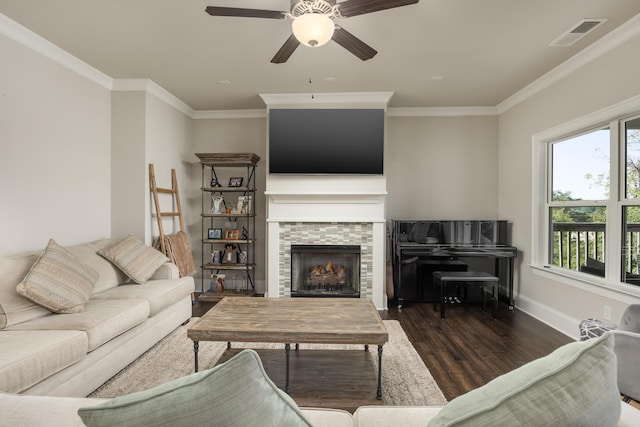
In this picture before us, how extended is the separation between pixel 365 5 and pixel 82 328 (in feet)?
8.41

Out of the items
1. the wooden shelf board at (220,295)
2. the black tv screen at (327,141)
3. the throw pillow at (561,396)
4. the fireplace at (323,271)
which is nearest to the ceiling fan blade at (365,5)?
the throw pillow at (561,396)

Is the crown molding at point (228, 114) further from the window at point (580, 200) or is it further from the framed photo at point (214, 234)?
the window at point (580, 200)

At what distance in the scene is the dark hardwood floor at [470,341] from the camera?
8.32 ft

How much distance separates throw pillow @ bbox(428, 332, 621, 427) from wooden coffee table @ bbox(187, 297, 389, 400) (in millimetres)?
1441

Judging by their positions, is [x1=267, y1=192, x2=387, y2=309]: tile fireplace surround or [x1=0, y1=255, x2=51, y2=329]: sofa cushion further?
[x1=267, y1=192, x2=387, y2=309]: tile fireplace surround

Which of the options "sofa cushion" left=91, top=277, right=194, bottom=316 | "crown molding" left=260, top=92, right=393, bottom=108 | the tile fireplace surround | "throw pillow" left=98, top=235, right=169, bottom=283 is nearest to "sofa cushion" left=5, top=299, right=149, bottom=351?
"sofa cushion" left=91, top=277, right=194, bottom=316

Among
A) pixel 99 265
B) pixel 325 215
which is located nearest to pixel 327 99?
pixel 325 215

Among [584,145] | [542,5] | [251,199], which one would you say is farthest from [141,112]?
[584,145]

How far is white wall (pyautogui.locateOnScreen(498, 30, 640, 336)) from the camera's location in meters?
2.79

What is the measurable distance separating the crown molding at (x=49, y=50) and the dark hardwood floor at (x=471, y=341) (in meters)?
4.14

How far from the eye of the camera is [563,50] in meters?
3.06

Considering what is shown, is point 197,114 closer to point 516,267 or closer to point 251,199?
point 251,199

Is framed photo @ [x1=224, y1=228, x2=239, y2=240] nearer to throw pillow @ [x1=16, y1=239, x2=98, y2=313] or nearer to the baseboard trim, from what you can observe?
throw pillow @ [x1=16, y1=239, x2=98, y2=313]

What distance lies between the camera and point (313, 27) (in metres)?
1.91
